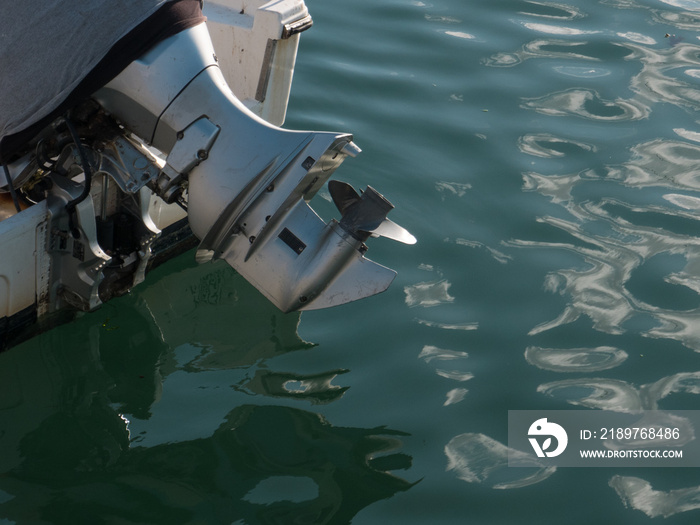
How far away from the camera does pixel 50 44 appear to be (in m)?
2.74

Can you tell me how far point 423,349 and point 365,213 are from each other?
81 centimetres

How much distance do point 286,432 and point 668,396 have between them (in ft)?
4.46

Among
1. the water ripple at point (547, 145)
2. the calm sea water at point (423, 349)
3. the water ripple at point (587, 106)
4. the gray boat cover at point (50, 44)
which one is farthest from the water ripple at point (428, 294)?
the water ripple at point (587, 106)

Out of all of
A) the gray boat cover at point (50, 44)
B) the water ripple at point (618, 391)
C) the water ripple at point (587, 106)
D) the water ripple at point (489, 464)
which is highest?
the gray boat cover at point (50, 44)

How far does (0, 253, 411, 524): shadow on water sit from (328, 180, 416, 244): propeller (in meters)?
0.68

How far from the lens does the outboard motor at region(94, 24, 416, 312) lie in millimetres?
2727

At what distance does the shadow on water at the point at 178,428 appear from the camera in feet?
8.99

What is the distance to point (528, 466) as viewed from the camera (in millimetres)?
2973

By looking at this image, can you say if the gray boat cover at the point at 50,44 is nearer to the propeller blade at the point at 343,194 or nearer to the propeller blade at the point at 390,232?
the propeller blade at the point at 343,194

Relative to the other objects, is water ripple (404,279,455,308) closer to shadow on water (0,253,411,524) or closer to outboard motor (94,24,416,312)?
shadow on water (0,253,411,524)

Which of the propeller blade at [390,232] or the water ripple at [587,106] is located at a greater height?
the propeller blade at [390,232]

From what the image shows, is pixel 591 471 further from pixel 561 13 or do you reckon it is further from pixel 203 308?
pixel 561 13

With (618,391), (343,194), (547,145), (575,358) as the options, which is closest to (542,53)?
(547,145)

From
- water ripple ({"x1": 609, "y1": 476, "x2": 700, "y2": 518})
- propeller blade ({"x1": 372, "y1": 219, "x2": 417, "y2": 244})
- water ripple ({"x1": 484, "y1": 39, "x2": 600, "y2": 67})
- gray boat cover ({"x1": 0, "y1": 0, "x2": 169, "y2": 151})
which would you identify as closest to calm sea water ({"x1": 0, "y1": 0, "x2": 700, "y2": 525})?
water ripple ({"x1": 609, "y1": 476, "x2": 700, "y2": 518})
